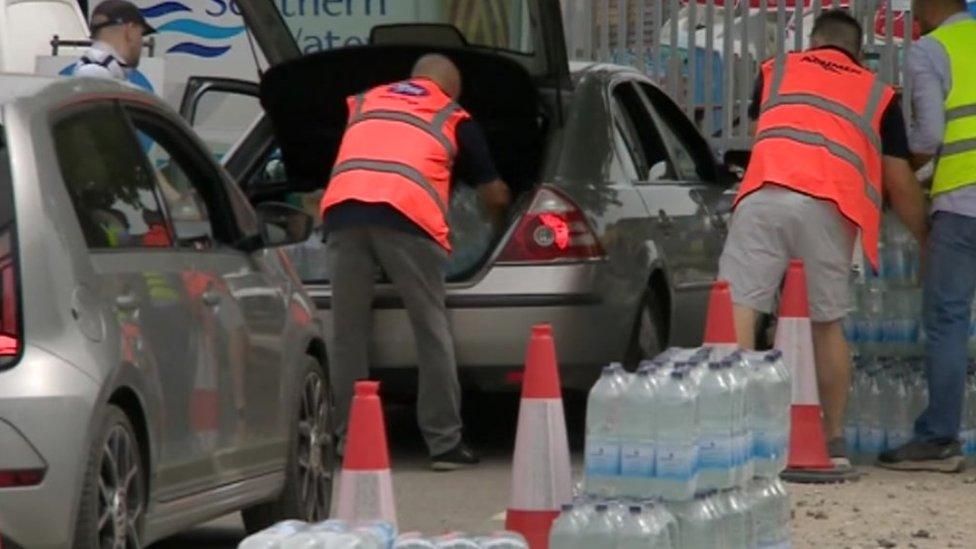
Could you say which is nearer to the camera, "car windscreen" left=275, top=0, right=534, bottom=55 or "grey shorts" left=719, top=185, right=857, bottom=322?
"grey shorts" left=719, top=185, right=857, bottom=322

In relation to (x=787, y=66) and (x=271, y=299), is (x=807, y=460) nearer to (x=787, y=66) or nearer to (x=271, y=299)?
(x=787, y=66)

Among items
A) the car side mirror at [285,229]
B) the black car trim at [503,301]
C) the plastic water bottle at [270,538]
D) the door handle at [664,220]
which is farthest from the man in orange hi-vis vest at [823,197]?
the plastic water bottle at [270,538]

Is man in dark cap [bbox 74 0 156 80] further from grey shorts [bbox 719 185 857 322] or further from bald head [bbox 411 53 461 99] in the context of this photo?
grey shorts [bbox 719 185 857 322]

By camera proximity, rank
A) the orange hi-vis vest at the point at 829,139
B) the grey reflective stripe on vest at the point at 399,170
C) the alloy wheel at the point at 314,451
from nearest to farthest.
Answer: the alloy wheel at the point at 314,451 → the orange hi-vis vest at the point at 829,139 → the grey reflective stripe on vest at the point at 399,170

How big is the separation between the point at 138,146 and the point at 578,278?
3526 millimetres

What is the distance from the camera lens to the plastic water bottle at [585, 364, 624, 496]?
7035mm

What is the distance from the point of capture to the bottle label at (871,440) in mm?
11430

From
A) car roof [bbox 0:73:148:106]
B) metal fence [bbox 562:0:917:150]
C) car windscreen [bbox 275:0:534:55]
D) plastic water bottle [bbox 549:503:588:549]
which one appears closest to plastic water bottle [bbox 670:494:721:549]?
plastic water bottle [bbox 549:503:588:549]

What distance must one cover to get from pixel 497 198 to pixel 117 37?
7.31ft

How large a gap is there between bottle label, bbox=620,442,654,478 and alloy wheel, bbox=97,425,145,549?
52.8 inches

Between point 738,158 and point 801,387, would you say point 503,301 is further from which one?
point 738,158

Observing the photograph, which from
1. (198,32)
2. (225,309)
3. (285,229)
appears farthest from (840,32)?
(198,32)

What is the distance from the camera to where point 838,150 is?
11.0 meters

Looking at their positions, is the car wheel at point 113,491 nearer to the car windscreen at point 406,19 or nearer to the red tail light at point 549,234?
the red tail light at point 549,234
